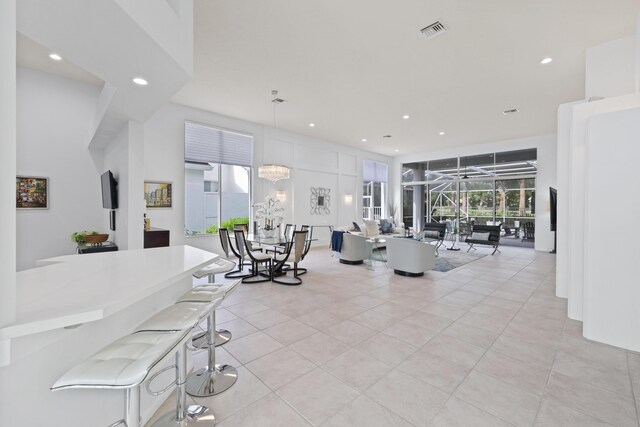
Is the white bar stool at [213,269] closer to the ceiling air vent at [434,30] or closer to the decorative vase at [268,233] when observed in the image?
the decorative vase at [268,233]

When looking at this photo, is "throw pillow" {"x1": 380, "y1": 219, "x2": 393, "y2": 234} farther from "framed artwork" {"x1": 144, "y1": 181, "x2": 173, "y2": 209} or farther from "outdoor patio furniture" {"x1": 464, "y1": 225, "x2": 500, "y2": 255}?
"framed artwork" {"x1": 144, "y1": 181, "x2": 173, "y2": 209}

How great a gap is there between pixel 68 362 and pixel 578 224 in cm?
490

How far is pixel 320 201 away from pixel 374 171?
350cm

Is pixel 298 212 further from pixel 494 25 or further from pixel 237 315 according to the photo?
pixel 494 25

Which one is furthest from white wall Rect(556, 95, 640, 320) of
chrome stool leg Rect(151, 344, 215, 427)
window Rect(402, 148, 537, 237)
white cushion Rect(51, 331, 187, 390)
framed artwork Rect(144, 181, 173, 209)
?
framed artwork Rect(144, 181, 173, 209)

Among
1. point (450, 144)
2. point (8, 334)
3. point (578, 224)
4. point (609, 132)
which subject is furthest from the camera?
point (450, 144)

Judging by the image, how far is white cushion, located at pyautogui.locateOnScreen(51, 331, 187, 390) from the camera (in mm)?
1005

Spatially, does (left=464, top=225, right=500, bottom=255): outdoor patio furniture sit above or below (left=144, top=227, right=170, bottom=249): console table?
below

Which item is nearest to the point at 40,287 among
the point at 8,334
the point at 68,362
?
the point at 68,362

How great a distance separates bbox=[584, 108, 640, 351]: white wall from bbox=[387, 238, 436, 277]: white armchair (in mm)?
2606

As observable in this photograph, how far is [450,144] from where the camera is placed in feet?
33.1

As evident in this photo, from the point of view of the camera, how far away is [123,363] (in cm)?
110

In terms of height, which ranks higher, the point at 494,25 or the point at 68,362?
the point at 494,25

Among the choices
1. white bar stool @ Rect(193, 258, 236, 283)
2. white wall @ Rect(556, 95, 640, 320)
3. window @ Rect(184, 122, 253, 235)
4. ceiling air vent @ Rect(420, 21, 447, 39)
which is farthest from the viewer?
window @ Rect(184, 122, 253, 235)
